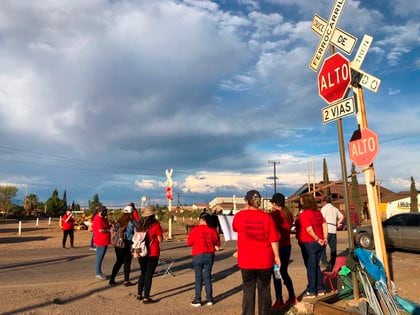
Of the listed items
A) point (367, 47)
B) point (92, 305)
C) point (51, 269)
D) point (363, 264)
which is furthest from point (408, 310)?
point (51, 269)

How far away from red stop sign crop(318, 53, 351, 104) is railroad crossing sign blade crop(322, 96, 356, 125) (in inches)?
3.5

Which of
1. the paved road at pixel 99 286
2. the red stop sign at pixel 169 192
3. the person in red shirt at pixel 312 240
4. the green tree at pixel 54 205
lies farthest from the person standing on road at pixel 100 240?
the green tree at pixel 54 205

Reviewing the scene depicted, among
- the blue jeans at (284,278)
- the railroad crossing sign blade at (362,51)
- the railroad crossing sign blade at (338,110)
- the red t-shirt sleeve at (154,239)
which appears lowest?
the blue jeans at (284,278)

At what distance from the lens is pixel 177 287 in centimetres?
913

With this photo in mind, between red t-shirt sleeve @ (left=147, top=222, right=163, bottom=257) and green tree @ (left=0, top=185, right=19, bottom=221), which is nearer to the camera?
red t-shirt sleeve @ (left=147, top=222, right=163, bottom=257)

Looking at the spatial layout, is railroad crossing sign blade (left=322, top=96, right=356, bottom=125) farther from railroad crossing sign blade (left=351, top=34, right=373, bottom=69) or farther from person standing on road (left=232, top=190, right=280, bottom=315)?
person standing on road (left=232, top=190, right=280, bottom=315)

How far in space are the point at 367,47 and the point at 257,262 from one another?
3.99m

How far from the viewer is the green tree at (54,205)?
7825cm

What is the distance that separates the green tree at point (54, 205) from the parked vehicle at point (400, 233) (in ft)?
230

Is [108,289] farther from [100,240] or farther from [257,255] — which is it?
[257,255]

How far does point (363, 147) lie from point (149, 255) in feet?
13.5

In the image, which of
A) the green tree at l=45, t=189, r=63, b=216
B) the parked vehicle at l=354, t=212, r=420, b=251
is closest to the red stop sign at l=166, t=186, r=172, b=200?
the parked vehicle at l=354, t=212, r=420, b=251

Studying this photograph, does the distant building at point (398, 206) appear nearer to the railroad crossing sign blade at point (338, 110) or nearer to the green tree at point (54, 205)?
the railroad crossing sign blade at point (338, 110)

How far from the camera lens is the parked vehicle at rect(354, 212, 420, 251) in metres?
15.2
